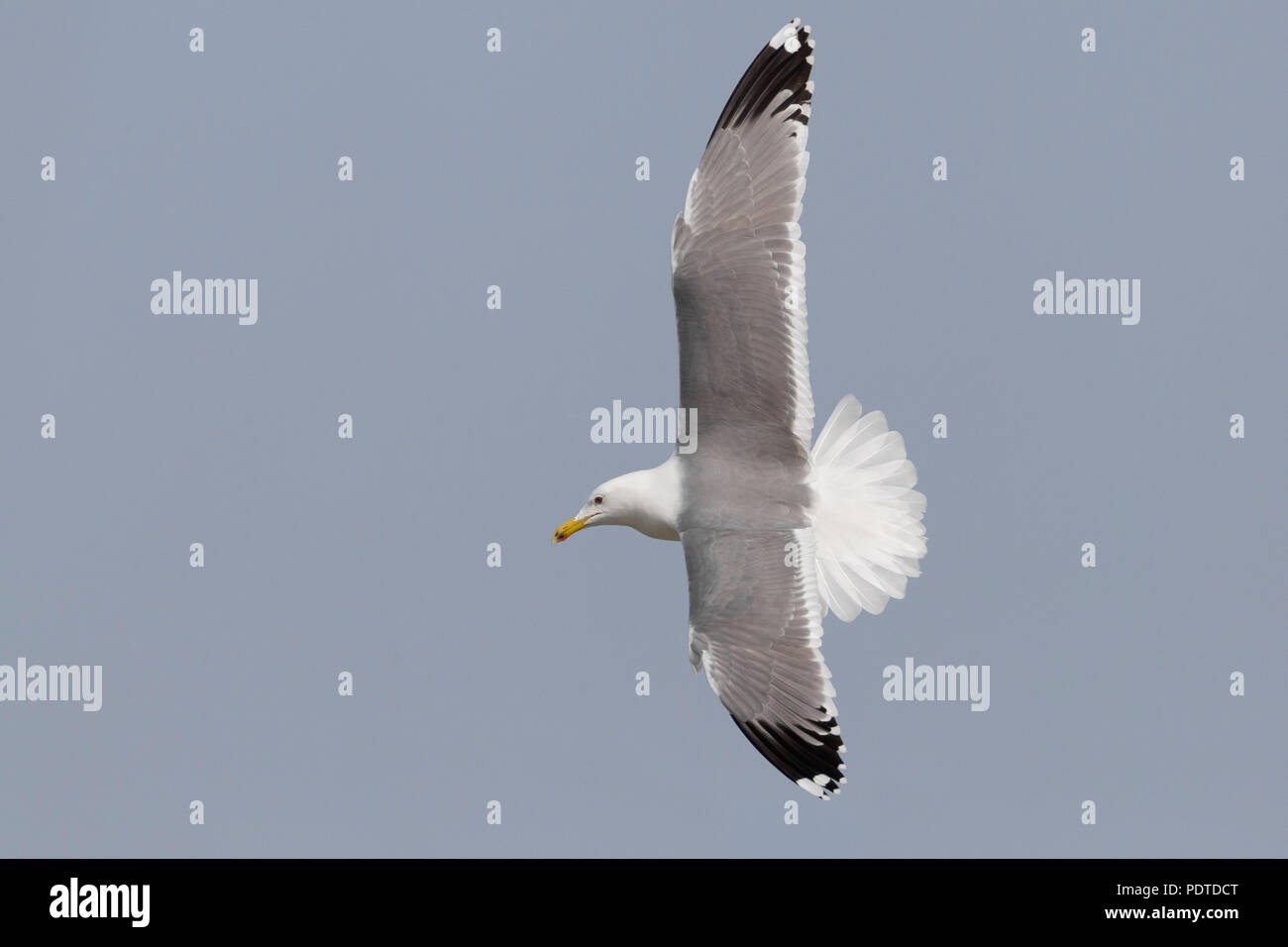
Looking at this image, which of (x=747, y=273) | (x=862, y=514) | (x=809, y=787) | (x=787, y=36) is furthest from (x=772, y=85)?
(x=809, y=787)

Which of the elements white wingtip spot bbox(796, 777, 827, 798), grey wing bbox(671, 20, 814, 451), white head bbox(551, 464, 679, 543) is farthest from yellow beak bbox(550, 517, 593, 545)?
white wingtip spot bbox(796, 777, 827, 798)

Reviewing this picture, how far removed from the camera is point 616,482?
738 cm

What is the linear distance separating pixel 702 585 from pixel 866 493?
817 millimetres

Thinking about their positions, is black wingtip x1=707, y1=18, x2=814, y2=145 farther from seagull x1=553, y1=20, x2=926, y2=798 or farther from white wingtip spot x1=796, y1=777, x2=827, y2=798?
white wingtip spot x1=796, y1=777, x2=827, y2=798

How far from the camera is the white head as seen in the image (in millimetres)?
7234

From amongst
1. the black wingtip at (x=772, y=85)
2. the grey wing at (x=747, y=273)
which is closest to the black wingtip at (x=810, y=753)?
the grey wing at (x=747, y=273)

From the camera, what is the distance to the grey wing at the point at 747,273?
708cm

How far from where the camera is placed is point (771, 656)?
6773 millimetres

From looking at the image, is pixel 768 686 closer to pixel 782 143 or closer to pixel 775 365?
pixel 775 365

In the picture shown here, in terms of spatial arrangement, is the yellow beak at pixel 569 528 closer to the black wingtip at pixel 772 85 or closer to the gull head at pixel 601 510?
the gull head at pixel 601 510

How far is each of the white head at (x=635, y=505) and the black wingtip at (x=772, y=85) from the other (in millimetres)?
1212

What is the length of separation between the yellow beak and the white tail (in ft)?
2.81

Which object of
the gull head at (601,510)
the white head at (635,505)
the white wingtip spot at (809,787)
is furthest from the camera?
the gull head at (601,510)

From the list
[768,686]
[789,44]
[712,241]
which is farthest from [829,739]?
[789,44]
